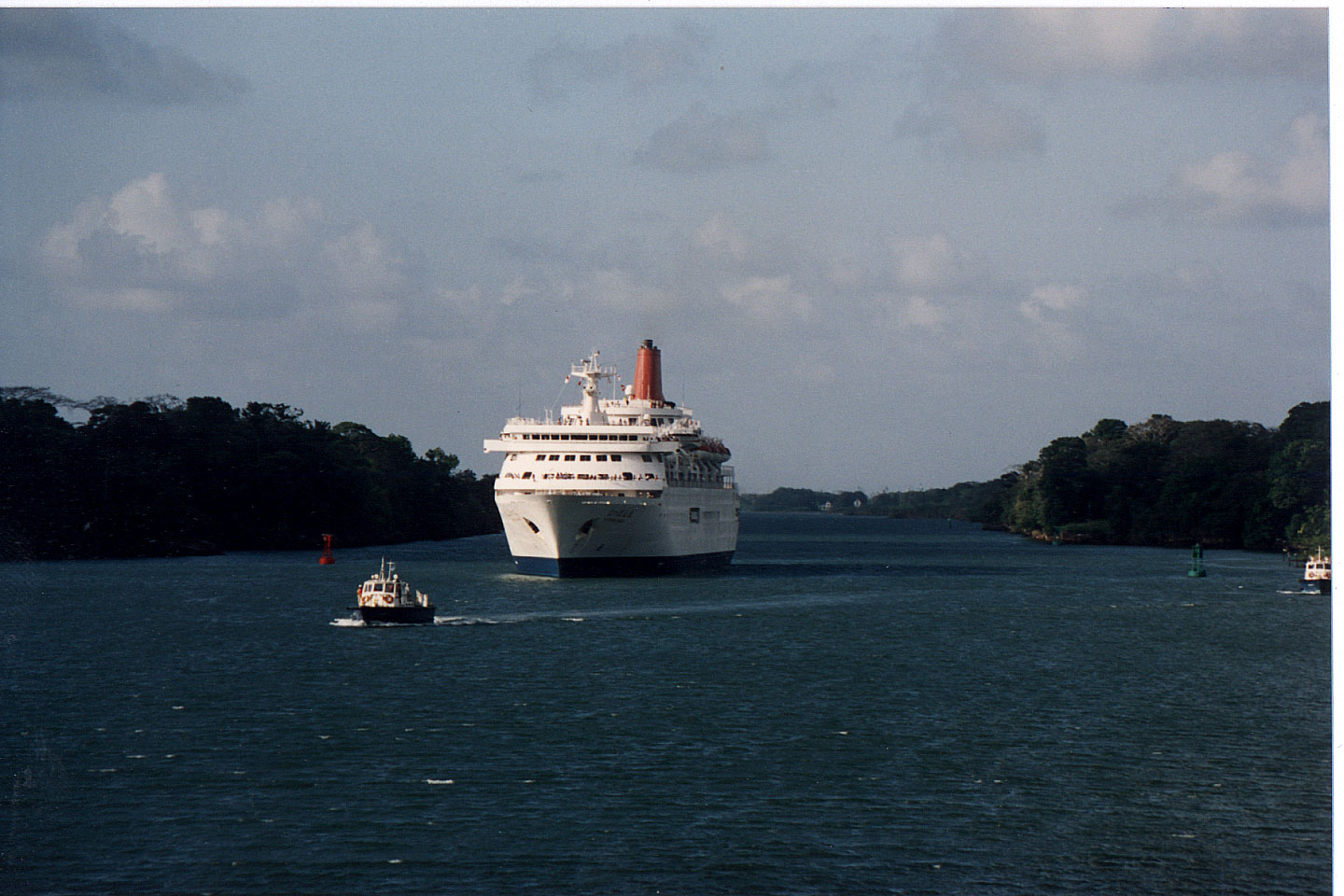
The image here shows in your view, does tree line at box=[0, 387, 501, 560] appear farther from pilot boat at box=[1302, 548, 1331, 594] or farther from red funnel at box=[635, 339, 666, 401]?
pilot boat at box=[1302, 548, 1331, 594]

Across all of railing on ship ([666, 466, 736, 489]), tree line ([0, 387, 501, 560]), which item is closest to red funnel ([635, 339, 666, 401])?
railing on ship ([666, 466, 736, 489])

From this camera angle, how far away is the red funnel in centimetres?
12000

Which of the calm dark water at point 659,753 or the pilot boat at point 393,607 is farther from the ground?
the pilot boat at point 393,607

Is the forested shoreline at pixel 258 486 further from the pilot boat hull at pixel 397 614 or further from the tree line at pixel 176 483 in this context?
the pilot boat hull at pixel 397 614

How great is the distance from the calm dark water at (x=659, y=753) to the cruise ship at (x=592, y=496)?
17113 millimetres

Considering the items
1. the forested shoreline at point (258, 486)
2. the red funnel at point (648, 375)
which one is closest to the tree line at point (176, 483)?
the forested shoreline at point (258, 486)

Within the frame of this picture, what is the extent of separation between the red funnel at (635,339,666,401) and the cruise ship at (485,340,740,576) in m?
17.6

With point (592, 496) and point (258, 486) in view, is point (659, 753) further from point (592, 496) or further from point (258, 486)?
point (258, 486)

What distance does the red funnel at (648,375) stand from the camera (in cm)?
12000

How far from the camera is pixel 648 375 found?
120 meters

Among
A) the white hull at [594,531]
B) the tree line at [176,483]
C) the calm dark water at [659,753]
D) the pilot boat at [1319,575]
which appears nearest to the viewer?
the calm dark water at [659,753]

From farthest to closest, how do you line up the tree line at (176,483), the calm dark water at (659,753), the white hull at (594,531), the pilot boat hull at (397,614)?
the tree line at (176,483) < the white hull at (594,531) < the pilot boat hull at (397,614) < the calm dark water at (659,753)

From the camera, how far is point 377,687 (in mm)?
45531

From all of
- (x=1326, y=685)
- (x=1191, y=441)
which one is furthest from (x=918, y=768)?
(x=1191, y=441)
